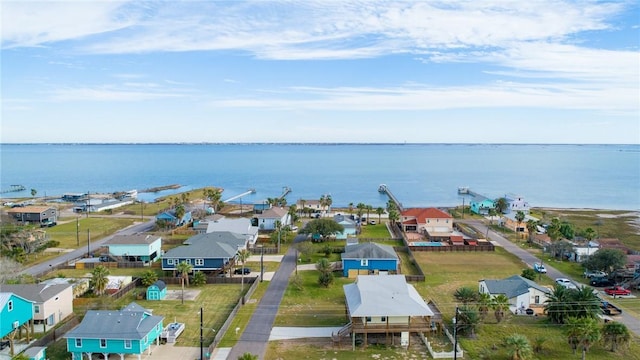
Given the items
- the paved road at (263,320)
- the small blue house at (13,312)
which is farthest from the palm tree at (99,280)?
the paved road at (263,320)

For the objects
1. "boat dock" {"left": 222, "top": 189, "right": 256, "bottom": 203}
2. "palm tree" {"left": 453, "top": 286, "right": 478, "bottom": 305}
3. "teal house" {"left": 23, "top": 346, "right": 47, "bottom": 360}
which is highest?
"palm tree" {"left": 453, "top": 286, "right": 478, "bottom": 305}


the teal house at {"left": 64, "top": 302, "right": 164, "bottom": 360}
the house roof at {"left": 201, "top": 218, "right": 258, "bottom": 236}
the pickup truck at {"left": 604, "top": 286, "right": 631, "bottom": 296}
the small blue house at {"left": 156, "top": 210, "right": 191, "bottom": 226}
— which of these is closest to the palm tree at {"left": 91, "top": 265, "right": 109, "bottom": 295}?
the teal house at {"left": 64, "top": 302, "right": 164, "bottom": 360}

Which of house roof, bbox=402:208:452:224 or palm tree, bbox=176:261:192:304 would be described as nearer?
palm tree, bbox=176:261:192:304

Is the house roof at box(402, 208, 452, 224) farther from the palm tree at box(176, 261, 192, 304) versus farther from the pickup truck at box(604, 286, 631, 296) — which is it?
the palm tree at box(176, 261, 192, 304)

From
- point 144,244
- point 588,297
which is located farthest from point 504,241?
point 144,244

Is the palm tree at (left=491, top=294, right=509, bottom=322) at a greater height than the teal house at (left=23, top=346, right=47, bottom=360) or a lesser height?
greater

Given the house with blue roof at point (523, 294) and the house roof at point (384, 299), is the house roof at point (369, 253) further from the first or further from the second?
the house with blue roof at point (523, 294)

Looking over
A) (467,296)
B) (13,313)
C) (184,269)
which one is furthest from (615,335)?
(13,313)

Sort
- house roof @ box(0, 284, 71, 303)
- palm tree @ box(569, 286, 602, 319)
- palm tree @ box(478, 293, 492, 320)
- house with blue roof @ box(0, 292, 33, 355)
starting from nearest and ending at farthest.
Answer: house with blue roof @ box(0, 292, 33, 355) → palm tree @ box(569, 286, 602, 319) → house roof @ box(0, 284, 71, 303) → palm tree @ box(478, 293, 492, 320)
